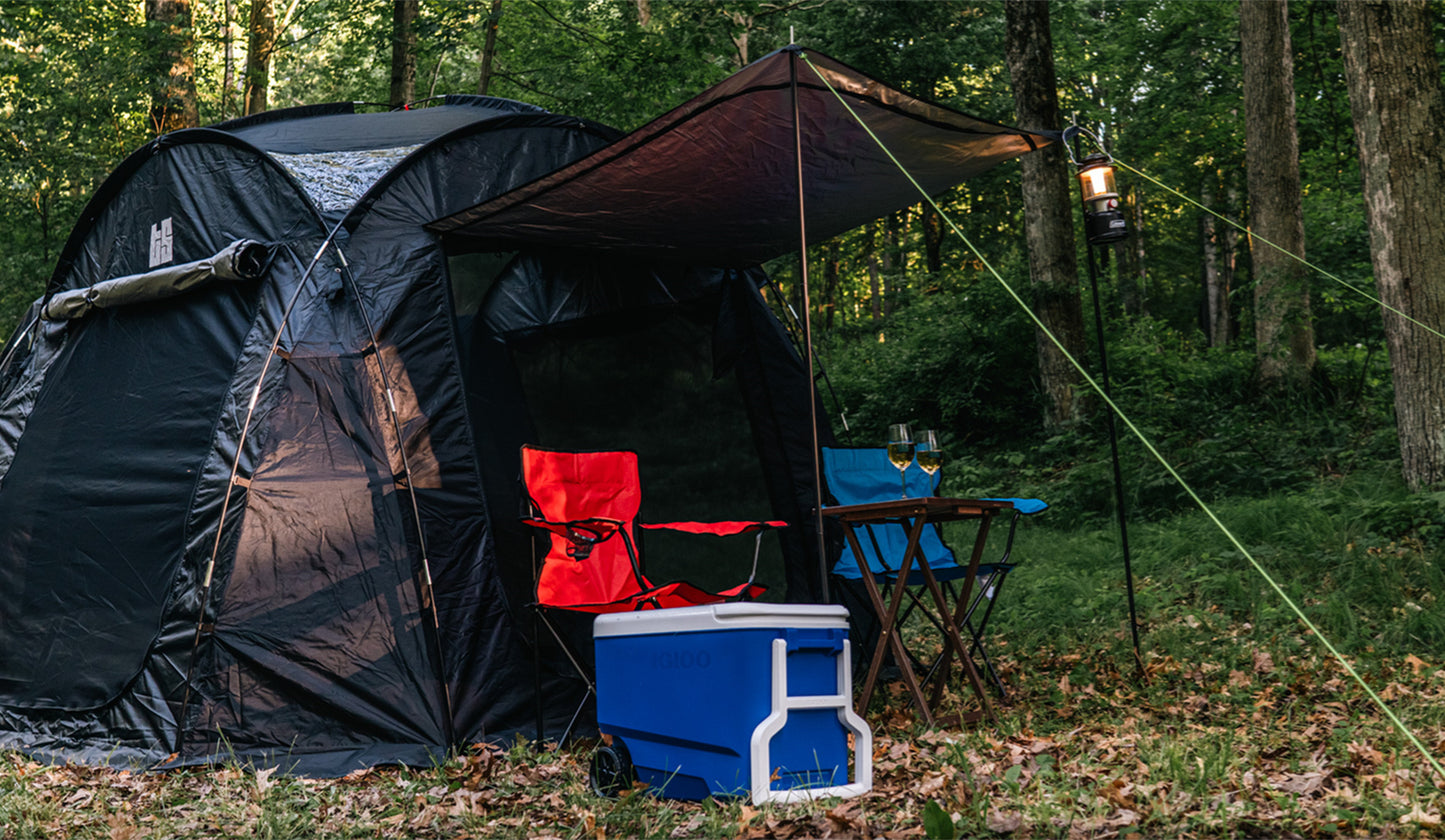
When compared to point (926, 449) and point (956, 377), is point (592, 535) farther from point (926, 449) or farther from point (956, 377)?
point (956, 377)

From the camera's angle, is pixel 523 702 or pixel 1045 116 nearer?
pixel 523 702

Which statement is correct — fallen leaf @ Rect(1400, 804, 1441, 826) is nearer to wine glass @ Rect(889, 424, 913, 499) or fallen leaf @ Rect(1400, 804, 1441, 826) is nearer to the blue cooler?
the blue cooler

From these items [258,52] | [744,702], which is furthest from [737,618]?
[258,52]

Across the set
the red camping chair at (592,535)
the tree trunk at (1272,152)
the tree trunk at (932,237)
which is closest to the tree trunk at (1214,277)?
the tree trunk at (932,237)

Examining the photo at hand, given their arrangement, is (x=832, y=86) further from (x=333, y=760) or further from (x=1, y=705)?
(x=1, y=705)

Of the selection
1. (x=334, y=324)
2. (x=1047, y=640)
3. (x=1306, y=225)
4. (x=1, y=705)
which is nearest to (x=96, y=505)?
(x=1, y=705)

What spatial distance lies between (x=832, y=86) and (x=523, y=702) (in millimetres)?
2134

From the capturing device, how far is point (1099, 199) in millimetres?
3885

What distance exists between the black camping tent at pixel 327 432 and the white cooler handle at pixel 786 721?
1172mm

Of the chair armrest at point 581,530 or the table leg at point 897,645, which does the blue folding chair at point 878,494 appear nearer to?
the table leg at point 897,645

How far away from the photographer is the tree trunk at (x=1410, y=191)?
186 inches

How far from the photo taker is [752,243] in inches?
173

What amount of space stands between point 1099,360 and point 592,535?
5.87 metres

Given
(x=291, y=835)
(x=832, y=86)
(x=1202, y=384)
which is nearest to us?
(x=291, y=835)
